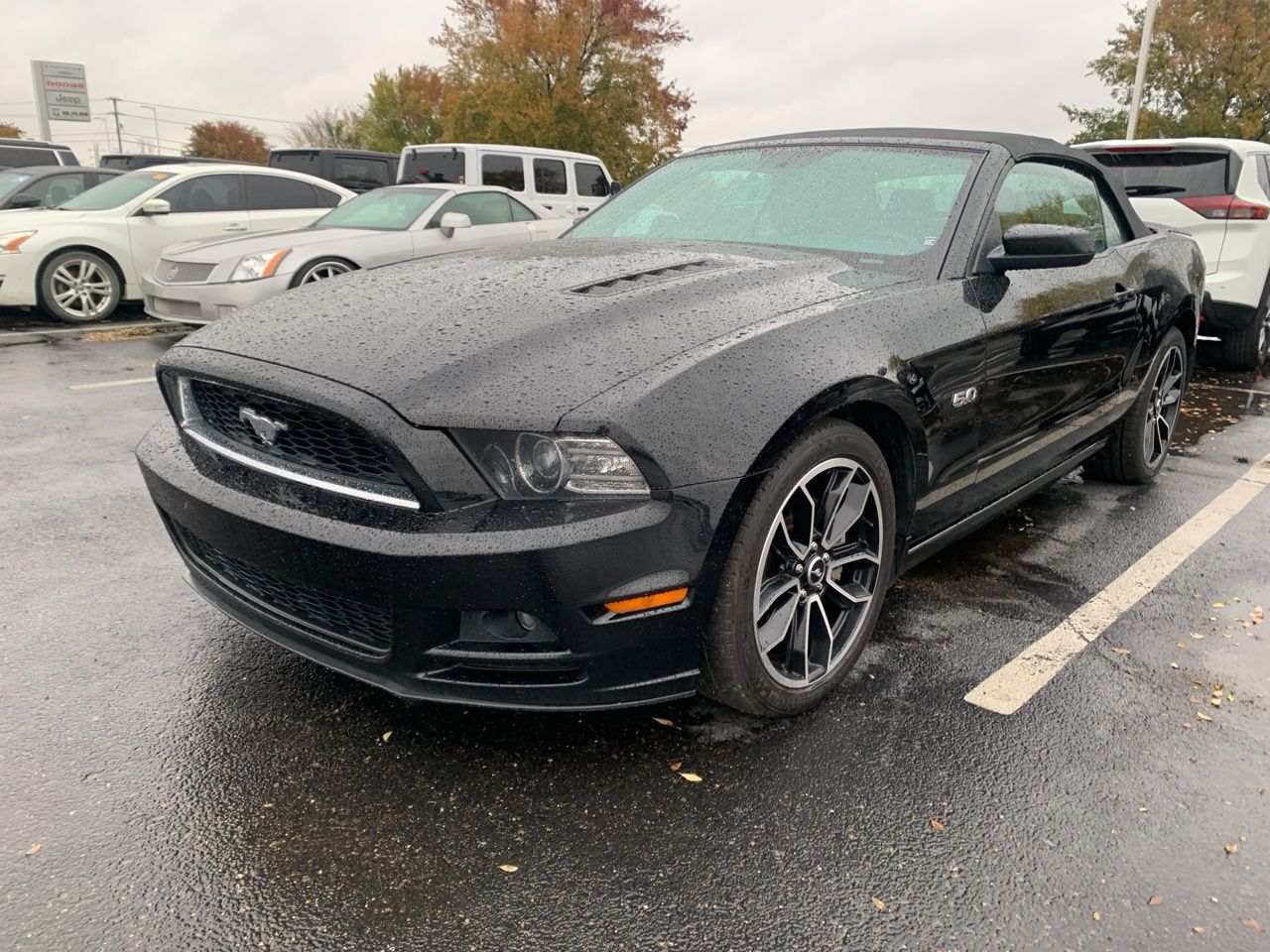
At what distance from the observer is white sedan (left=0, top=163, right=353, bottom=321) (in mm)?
8867

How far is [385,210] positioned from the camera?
896 cm

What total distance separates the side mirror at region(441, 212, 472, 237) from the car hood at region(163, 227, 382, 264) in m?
0.62

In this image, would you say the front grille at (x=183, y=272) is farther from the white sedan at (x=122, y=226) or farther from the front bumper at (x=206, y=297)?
the white sedan at (x=122, y=226)

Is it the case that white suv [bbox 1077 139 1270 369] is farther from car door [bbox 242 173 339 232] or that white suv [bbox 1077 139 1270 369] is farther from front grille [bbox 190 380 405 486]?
car door [bbox 242 173 339 232]

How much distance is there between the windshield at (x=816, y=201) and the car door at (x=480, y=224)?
17.1ft

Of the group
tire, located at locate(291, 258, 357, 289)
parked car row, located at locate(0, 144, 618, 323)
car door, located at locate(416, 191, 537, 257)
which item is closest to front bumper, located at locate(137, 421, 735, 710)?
parked car row, located at locate(0, 144, 618, 323)

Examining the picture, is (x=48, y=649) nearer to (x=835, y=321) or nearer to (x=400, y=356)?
(x=400, y=356)

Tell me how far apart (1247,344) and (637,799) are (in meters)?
7.48

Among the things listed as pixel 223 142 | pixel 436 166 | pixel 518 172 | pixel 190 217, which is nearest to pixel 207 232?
pixel 190 217

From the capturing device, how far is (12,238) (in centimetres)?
877

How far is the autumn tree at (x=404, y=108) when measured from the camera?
49250 millimetres

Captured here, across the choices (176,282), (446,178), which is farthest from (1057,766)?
(446,178)

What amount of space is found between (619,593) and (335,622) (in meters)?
0.72

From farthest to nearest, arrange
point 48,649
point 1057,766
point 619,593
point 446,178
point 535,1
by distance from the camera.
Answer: point 535,1
point 446,178
point 48,649
point 1057,766
point 619,593
